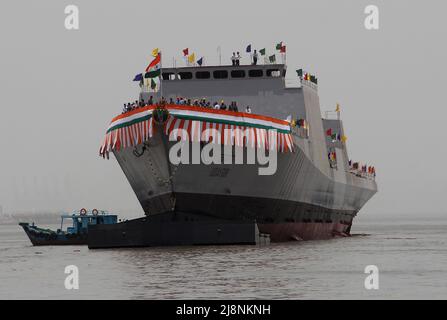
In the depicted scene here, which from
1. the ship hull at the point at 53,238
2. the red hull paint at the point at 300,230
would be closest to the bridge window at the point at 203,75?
the red hull paint at the point at 300,230

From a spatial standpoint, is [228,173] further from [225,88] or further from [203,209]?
[225,88]

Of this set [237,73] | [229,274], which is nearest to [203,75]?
[237,73]

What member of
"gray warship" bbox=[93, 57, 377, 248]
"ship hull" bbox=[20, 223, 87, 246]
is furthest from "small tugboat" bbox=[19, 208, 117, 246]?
"gray warship" bbox=[93, 57, 377, 248]

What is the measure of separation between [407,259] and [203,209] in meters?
12.4

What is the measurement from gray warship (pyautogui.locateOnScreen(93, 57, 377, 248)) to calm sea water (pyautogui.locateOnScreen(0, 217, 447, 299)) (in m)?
1.63

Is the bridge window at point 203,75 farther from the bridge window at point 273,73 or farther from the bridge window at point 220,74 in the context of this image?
the bridge window at point 273,73

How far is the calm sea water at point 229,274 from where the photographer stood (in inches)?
1331

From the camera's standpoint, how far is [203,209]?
5650 centimetres

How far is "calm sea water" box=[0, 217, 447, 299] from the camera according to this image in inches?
1331

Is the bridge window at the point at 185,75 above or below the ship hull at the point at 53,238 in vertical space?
above

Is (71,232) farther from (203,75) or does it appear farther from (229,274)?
(229,274)

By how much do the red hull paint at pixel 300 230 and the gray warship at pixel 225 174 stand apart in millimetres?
69

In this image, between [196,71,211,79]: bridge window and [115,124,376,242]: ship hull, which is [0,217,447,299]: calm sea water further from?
[196,71,211,79]: bridge window
